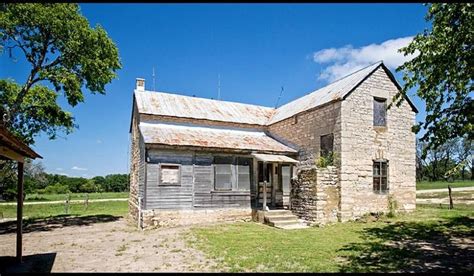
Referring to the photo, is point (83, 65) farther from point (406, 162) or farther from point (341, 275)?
point (406, 162)

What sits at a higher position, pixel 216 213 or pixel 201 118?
pixel 201 118

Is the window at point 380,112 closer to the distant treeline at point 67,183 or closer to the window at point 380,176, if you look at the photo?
the window at point 380,176

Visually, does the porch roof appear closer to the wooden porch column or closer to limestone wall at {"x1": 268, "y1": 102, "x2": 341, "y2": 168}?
limestone wall at {"x1": 268, "y1": 102, "x2": 341, "y2": 168}

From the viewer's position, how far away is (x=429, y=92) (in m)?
8.82

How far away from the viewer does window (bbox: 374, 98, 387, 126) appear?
15.7 metres

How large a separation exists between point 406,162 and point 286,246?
968 centimetres

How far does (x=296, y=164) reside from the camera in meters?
16.8

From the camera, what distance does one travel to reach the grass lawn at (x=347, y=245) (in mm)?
7500

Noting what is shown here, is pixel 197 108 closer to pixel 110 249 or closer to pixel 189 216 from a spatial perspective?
pixel 189 216

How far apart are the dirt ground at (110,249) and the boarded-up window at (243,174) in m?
4.03

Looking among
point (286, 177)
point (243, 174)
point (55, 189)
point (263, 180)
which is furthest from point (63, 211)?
point (55, 189)

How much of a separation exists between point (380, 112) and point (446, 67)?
8.23 metres

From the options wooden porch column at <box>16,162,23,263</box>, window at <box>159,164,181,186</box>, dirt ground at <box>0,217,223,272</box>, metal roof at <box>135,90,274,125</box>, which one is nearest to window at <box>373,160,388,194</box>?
metal roof at <box>135,90,274,125</box>

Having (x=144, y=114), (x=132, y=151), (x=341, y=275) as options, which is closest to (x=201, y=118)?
(x=144, y=114)
